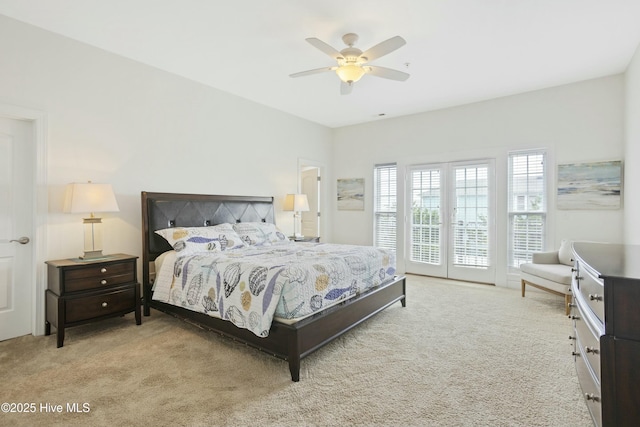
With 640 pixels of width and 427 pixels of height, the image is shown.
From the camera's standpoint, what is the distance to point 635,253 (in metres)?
2.07

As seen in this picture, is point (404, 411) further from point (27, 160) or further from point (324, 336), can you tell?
point (27, 160)

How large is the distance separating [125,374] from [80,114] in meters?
2.71

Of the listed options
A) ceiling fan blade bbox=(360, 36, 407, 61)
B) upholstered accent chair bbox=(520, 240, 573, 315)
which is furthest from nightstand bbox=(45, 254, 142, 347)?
upholstered accent chair bbox=(520, 240, 573, 315)

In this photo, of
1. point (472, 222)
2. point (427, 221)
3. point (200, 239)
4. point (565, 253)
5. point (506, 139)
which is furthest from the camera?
point (427, 221)

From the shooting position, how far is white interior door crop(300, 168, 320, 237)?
23.1ft

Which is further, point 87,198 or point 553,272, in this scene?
point 553,272

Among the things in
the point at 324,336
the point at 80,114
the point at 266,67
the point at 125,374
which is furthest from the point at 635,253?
the point at 80,114

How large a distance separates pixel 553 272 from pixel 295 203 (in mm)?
3778

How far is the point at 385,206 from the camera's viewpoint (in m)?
6.46

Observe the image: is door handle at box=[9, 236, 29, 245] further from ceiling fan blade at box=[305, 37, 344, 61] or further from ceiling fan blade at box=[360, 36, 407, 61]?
ceiling fan blade at box=[360, 36, 407, 61]

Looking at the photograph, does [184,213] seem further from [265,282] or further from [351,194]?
[351,194]

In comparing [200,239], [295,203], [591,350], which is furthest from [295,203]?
[591,350]

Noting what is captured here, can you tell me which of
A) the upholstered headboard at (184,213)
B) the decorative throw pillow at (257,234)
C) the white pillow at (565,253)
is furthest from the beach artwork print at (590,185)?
the upholstered headboard at (184,213)

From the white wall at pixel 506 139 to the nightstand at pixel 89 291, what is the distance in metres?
4.39
